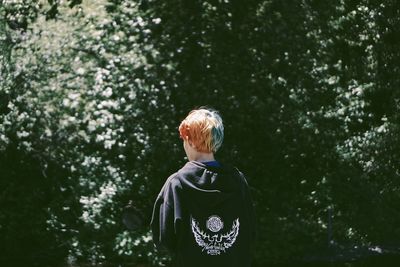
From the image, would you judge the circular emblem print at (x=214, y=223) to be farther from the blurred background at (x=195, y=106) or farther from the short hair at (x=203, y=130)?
the blurred background at (x=195, y=106)

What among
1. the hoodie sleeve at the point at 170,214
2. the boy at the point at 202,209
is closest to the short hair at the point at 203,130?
the boy at the point at 202,209

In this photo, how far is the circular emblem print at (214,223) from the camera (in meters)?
3.39

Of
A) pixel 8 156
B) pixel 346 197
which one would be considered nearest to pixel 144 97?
pixel 8 156

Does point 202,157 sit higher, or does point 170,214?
point 202,157

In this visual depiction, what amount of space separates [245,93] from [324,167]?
1.37 m

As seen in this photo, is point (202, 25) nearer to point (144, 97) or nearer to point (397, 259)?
point (144, 97)

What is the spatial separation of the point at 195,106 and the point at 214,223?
454 cm

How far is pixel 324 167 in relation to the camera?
341 inches

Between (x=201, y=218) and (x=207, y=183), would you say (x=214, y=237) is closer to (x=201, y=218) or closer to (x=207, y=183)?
(x=201, y=218)

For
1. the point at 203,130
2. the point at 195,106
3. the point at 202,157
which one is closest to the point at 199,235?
the point at 202,157

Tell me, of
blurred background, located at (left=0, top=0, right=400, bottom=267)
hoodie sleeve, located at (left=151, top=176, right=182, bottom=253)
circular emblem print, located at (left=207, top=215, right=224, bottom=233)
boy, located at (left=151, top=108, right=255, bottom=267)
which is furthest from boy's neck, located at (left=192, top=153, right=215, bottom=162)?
blurred background, located at (left=0, top=0, right=400, bottom=267)

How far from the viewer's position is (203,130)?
3387 millimetres

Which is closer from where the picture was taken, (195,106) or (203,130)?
(203,130)

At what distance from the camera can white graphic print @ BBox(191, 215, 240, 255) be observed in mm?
3363
